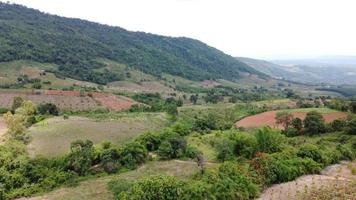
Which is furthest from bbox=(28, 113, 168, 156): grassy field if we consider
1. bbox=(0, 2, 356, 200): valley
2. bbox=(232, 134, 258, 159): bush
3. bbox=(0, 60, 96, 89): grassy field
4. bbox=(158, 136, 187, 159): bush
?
bbox=(0, 60, 96, 89): grassy field

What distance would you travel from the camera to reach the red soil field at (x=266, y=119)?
108 meters

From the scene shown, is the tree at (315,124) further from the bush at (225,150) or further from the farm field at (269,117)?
the bush at (225,150)

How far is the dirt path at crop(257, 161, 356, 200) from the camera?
182 feet

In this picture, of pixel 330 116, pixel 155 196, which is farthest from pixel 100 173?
pixel 330 116

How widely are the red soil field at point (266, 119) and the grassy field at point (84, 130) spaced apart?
22.2 meters

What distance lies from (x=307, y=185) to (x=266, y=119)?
57.9 meters

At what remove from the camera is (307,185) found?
59.2m

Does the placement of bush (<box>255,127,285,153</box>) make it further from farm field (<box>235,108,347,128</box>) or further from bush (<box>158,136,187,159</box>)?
farm field (<box>235,108,347,128</box>)

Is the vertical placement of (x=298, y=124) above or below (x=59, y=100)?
above

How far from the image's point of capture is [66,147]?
78.6 m

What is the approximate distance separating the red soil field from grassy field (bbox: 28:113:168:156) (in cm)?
2225

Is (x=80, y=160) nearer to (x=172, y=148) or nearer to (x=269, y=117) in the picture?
(x=172, y=148)

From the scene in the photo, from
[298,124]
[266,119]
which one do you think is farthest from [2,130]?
[266,119]

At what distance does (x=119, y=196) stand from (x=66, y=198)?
992cm
